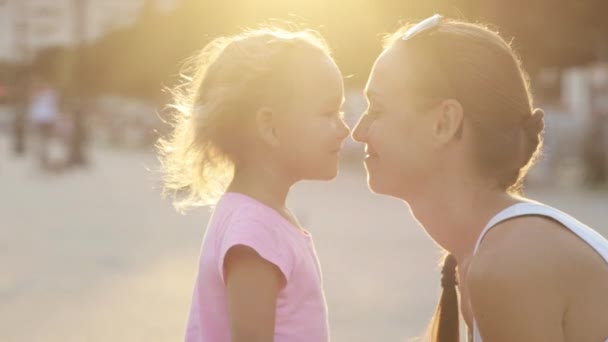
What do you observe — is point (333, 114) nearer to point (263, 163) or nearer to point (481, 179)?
point (263, 163)

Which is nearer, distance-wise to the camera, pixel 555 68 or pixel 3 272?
pixel 3 272

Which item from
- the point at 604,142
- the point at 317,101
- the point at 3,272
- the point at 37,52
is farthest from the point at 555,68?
the point at 317,101

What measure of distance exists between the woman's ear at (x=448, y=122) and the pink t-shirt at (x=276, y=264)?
55 cm

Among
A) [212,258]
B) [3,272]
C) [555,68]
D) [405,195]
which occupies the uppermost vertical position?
[405,195]

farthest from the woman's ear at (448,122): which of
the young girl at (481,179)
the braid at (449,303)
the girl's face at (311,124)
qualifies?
the girl's face at (311,124)

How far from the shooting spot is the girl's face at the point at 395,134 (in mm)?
2969

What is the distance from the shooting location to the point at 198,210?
50.8 feet

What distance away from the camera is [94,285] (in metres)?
8.67

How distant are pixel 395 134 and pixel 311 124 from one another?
0.46m

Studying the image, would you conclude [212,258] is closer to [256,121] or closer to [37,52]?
[256,121]

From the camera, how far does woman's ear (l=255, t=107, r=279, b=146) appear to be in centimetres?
341

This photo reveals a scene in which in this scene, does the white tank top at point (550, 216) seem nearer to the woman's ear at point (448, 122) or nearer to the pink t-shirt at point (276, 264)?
the woman's ear at point (448, 122)

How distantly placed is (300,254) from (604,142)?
16.1m

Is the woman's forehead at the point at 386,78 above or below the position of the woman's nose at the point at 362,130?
above
